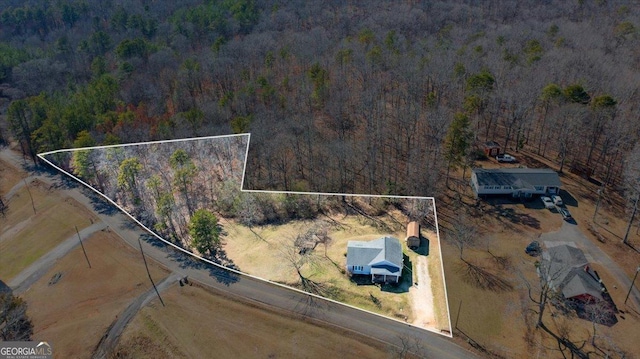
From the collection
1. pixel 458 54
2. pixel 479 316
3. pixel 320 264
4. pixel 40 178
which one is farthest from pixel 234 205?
pixel 458 54

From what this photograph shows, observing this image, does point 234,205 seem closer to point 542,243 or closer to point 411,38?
point 542,243

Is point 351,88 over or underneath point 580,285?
over

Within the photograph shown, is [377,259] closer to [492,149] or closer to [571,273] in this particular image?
[571,273]

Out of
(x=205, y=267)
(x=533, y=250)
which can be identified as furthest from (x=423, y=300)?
(x=205, y=267)

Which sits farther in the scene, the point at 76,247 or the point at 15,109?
the point at 15,109

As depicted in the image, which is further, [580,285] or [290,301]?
[580,285]

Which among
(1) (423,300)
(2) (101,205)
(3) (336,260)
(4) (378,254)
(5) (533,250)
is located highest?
(4) (378,254)

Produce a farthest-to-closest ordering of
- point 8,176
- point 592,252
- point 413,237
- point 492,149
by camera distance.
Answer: point 8,176 → point 492,149 → point 592,252 → point 413,237
